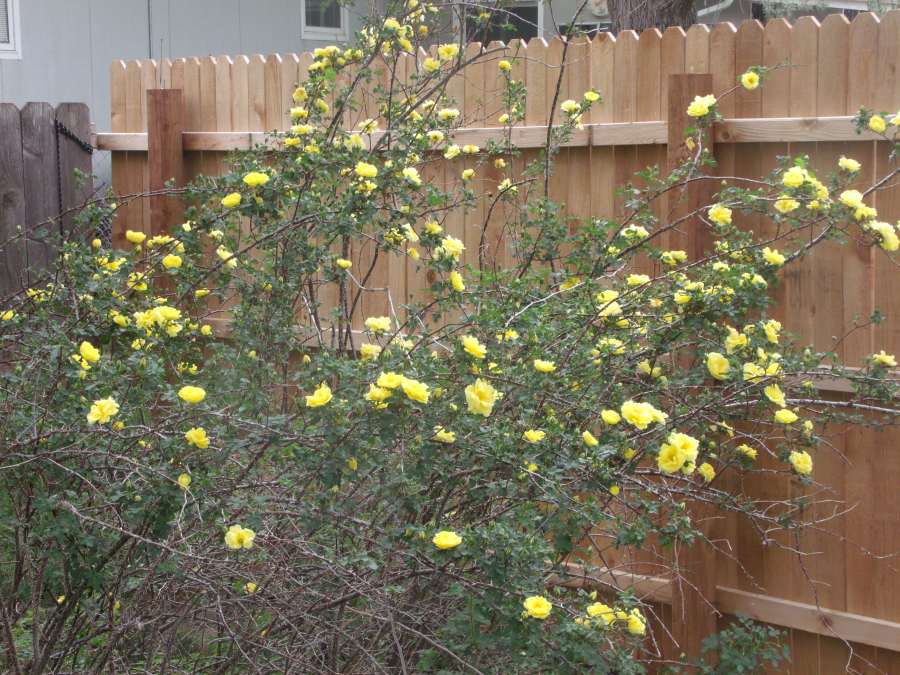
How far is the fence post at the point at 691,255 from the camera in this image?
4125 mm

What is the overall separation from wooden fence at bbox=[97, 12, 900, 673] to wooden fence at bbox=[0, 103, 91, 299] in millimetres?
2483

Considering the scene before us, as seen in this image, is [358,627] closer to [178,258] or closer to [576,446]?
[576,446]

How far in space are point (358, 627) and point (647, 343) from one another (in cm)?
129

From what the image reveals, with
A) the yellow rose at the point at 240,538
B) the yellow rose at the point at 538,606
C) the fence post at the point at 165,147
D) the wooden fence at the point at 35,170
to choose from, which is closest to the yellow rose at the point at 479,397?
the yellow rose at the point at 538,606

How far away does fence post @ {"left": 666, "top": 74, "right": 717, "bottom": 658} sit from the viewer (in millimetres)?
4125

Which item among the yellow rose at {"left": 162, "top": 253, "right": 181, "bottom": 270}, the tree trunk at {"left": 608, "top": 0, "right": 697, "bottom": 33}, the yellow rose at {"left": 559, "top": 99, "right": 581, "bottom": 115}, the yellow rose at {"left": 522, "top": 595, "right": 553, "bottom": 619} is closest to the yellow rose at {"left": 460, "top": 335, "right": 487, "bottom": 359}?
the yellow rose at {"left": 522, "top": 595, "right": 553, "bottom": 619}

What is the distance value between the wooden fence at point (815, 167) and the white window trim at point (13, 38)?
5130 mm


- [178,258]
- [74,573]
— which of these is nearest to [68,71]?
[178,258]

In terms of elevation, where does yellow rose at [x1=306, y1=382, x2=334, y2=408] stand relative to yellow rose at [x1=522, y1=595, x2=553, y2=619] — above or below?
above

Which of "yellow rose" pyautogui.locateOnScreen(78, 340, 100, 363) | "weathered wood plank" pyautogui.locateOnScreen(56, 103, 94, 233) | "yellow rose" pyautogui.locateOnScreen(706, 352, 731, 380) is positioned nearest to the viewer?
"yellow rose" pyautogui.locateOnScreen(78, 340, 100, 363)

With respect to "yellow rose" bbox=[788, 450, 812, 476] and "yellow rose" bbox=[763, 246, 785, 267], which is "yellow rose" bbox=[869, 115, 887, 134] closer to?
"yellow rose" bbox=[763, 246, 785, 267]

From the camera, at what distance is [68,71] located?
29.3ft

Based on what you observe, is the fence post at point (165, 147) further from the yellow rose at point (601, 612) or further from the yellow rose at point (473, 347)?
the yellow rose at point (601, 612)

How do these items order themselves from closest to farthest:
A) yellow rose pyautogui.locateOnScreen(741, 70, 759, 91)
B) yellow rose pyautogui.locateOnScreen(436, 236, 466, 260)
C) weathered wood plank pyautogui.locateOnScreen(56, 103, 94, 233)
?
yellow rose pyautogui.locateOnScreen(436, 236, 466, 260) → yellow rose pyautogui.locateOnScreen(741, 70, 759, 91) → weathered wood plank pyautogui.locateOnScreen(56, 103, 94, 233)
